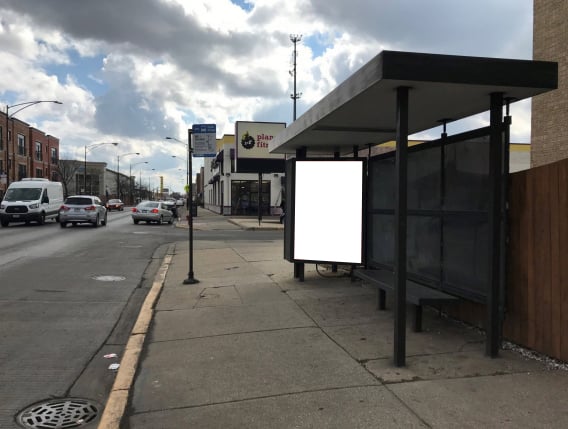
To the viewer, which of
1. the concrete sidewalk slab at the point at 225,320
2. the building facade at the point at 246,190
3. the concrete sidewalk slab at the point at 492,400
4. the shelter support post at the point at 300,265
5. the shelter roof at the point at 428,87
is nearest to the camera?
the concrete sidewalk slab at the point at 492,400

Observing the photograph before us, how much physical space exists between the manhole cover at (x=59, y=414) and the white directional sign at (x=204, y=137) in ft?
19.9

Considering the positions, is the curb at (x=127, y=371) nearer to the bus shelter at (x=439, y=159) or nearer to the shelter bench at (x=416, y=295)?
the bus shelter at (x=439, y=159)

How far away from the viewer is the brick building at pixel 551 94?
14672mm

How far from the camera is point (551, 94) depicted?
593 inches

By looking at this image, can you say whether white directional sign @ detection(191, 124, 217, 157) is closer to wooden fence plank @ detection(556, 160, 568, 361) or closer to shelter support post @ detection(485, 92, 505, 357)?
shelter support post @ detection(485, 92, 505, 357)

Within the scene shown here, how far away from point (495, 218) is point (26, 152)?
225 feet

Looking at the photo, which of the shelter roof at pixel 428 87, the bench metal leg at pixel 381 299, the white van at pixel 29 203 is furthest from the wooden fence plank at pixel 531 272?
the white van at pixel 29 203

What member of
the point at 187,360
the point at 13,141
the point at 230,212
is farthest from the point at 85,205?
the point at 13,141

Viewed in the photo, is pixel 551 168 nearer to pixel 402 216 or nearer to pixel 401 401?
pixel 402 216

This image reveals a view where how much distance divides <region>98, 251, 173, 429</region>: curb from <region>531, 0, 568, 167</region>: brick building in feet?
41.9

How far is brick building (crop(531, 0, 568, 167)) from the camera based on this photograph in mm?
14672

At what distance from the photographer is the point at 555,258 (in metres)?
4.57

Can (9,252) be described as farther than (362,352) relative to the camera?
Yes

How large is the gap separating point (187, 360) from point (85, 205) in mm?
23488
